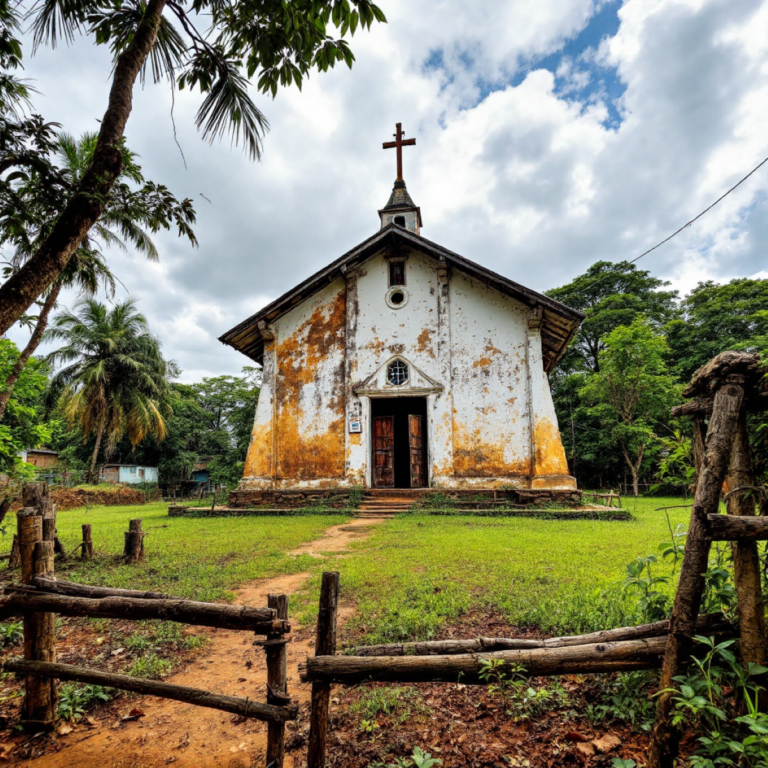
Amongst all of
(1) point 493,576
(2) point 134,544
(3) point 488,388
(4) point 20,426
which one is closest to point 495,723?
(1) point 493,576

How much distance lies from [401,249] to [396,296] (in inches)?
64.3

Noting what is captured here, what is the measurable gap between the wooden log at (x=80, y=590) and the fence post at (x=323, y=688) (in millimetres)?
1149

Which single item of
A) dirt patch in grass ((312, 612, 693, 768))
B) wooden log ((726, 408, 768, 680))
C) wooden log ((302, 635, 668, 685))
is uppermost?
wooden log ((726, 408, 768, 680))

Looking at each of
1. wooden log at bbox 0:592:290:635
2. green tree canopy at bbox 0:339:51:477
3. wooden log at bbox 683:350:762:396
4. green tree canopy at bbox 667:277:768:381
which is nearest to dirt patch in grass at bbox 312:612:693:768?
wooden log at bbox 0:592:290:635

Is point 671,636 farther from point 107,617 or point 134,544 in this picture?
point 134,544

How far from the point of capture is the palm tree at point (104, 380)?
25.1 meters

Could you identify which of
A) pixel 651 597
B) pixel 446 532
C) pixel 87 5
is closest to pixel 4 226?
pixel 87 5

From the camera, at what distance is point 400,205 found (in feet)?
56.4

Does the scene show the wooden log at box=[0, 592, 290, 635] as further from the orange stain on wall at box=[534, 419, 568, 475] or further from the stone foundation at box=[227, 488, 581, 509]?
the orange stain on wall at box=[534, 419, 568, 475]

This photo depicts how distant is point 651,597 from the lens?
2895 mm

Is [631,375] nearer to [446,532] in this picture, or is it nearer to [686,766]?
[446,532]

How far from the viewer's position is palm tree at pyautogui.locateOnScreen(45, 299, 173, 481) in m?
25.1

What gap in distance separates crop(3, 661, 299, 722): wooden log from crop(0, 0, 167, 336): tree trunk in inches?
92.9

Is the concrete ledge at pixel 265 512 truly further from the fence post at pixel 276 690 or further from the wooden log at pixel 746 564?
the wooden log at pixel 746 564
